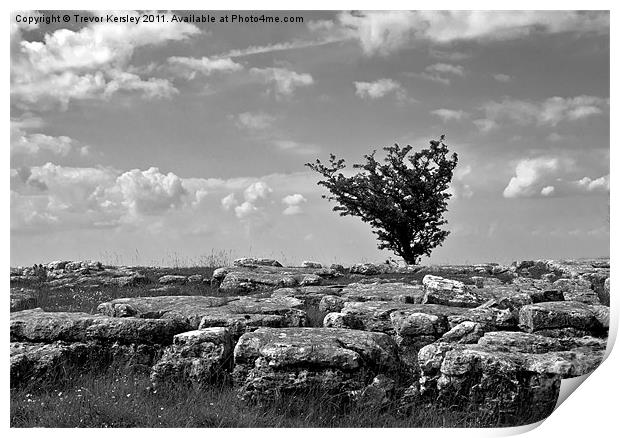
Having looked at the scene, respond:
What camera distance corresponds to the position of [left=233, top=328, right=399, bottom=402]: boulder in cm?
824

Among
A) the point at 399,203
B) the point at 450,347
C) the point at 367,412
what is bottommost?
the point at 367,412

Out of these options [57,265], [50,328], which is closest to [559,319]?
[50,328]

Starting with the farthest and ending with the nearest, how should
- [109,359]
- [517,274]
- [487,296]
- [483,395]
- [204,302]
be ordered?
[517,274] → [487,296] → [204,302] → [109,359] → [483,395]

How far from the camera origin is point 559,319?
1042 cm

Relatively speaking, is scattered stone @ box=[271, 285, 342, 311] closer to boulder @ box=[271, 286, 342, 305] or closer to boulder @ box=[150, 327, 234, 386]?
boulder @ box=[271, 286, 342, 305]

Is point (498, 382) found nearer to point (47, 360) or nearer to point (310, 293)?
point (47, 360)

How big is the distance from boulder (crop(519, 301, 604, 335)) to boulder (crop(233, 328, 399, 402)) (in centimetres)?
306

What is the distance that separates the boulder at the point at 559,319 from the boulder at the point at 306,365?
3.06 metres

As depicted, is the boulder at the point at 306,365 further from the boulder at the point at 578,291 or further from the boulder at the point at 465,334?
the boulder at the point at 578,291

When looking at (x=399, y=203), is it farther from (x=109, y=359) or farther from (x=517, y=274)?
(x=109, y=359)

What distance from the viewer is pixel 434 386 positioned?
8.40 m

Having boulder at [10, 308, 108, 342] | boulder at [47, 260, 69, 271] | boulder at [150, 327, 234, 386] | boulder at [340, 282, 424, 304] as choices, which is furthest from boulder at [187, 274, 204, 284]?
boulder at [150, 327, 234, 386]

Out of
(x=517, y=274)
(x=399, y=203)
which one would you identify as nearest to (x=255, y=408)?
(x=517, y=274)
